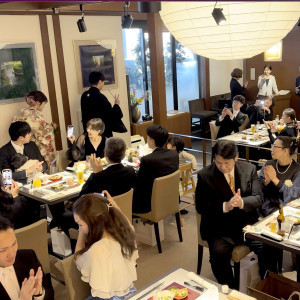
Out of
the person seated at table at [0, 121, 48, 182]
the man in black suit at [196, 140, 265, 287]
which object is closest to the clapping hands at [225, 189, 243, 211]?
the man in black suit at [196, 140, 265, 287]

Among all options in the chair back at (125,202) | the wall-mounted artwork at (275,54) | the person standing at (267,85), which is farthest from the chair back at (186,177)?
the wall-mounted artwork at (275,54)

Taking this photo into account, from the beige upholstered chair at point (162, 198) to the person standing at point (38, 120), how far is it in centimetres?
215

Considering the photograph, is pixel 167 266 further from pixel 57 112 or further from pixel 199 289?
pixel 57 112

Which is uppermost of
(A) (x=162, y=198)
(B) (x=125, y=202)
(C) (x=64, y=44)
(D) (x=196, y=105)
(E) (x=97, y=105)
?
(C) (x=64, y=44)

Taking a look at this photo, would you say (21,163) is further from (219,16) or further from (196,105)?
(196,105)

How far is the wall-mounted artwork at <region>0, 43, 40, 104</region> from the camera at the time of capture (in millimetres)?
5957

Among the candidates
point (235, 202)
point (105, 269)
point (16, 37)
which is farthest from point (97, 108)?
point (105, 269)

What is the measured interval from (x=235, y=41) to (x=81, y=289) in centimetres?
181

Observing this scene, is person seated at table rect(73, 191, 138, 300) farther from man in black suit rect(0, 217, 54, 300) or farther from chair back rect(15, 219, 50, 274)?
chair back rect(15, 219, 50, 274)

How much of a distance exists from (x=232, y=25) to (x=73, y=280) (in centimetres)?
180

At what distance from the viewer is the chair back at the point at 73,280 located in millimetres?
2545

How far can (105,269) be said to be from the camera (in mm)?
2555

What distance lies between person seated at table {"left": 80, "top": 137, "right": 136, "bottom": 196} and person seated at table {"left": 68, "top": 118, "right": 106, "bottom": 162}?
4.07 feet

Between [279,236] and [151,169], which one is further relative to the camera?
[151,169]
